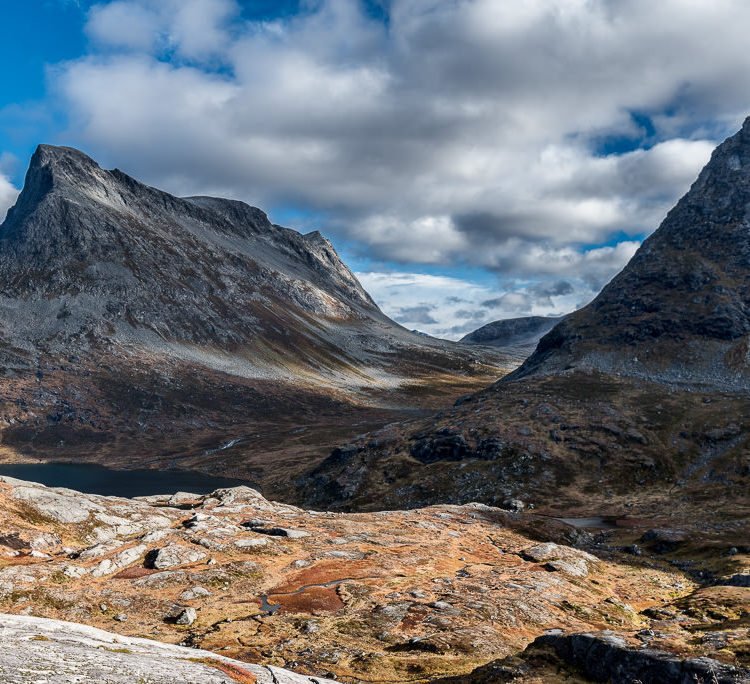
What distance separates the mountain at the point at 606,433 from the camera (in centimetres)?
10706

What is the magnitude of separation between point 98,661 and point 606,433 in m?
127

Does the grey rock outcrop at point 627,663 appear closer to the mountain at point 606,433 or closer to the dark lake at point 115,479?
the mountain at point 606,433

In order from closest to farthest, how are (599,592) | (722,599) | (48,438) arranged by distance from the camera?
1. (722,599)
2. (599,592)
3. (48,438)

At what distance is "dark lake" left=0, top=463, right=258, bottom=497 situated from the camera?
136m

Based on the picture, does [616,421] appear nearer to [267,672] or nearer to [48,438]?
[267,672]

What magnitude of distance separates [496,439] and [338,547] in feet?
254

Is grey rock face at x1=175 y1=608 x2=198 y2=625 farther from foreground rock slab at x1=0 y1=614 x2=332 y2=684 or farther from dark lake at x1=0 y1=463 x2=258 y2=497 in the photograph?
dark lake at x1=0 y1=463 x2=258 y2=497

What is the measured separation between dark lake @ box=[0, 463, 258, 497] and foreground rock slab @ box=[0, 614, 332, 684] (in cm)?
11845

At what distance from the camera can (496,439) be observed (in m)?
124

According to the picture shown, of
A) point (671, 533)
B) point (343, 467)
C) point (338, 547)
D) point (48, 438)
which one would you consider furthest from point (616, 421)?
point (48, 438)

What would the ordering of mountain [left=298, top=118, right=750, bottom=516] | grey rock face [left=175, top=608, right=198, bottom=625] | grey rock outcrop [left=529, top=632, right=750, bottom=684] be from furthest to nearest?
mountain [left=298, top=118, right=750, bottom=516] → grey rock face [left=175, top=608, right=198, bottom=625] → grey rock outcrop [left=529, top=632, right=750, bottom=684]

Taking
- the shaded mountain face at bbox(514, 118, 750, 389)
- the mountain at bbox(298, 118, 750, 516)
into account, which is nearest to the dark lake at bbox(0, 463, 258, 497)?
the mountain at bbox(298, 118, 750, 516)

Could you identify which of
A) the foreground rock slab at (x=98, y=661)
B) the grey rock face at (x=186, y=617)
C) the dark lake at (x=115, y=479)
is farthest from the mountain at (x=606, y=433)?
the foreground rock slab at (x=98, y=661)

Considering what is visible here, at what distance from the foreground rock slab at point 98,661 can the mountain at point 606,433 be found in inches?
3519
